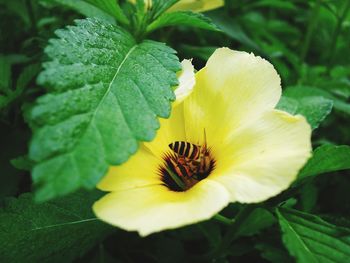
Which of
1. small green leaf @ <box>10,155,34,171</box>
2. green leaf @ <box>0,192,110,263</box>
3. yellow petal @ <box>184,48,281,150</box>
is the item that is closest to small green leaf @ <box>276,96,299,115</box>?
yellow petal @ <box>184,48,281,150</box>

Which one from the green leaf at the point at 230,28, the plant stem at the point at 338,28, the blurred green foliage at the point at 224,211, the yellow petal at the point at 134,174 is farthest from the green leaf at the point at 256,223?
the plant stem at the point at 338,28

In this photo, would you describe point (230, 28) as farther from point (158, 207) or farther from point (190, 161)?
point (158, 207)

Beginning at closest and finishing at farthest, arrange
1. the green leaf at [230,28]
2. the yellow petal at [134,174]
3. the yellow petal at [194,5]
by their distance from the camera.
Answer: the yellow petal at [134,174], the yellow petal at [194,5], the green leaf at [230,28]

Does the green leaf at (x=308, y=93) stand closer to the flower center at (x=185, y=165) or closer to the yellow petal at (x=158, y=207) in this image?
the flower center at (x=185, y=165)

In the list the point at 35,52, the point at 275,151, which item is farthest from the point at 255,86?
the point at 35,52

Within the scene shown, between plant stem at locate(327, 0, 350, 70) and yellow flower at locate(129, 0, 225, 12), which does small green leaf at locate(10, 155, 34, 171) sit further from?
plant stem at locate(327, 0, 350, 70)

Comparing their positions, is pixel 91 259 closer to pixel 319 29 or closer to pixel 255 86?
pixel 255 86

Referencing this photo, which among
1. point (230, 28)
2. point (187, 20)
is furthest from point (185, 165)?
point (230, 28)
